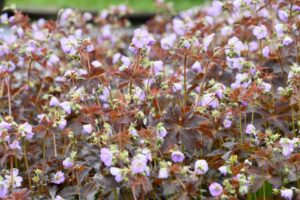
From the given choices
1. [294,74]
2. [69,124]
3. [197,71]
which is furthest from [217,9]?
[69,124]

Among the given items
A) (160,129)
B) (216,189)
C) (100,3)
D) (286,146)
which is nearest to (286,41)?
(286,146)

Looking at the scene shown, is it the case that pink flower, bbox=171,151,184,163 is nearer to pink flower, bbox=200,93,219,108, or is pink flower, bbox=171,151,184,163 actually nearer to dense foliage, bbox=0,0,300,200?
dense foliage, bbox=0,0,300,200

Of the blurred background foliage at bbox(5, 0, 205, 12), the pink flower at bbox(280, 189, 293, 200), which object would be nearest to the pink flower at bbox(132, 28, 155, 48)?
the pink flower at bbox(280, 189, 293, 200)

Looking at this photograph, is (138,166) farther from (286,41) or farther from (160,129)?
(286,41)

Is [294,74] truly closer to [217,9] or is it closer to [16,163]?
[217,9]

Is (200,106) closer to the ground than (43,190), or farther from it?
farther from it

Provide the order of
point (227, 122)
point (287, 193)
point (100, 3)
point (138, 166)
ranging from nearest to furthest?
1. point (138, 166)
2. point (287, 193)
3. point (227, 122)
4. point (100, 3)

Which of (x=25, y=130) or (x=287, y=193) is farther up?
(x=25, y=130)

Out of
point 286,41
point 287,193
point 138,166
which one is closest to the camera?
point 138,166

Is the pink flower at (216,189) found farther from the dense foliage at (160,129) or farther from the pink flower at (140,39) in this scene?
the pink flower at (140,39)
